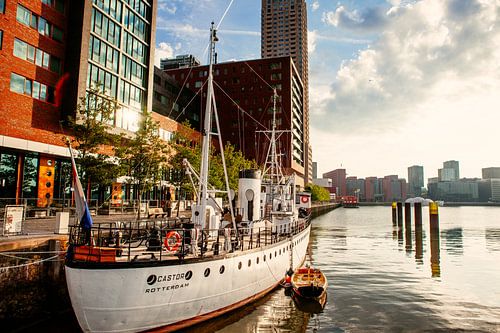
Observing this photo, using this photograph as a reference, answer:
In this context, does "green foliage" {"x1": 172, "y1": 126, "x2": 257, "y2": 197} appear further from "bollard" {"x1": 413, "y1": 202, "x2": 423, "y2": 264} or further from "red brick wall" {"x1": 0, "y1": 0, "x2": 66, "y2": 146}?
"bollard" {"x1": 413, "y1": 202, "x2": 423, "y2": 264}

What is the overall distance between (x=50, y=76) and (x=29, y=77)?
2.79 m

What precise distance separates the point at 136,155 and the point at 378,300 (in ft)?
78.6

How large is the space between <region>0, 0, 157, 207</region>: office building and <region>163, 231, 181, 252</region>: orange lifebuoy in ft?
53.5

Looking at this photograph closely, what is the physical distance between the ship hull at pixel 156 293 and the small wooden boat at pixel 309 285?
365 cm

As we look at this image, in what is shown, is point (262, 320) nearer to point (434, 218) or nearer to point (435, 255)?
point (435, 255)

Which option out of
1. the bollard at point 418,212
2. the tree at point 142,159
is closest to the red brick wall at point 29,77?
the tree at point 142,159

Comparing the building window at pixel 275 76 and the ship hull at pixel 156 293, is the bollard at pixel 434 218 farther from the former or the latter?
the building window at pixel 275 76

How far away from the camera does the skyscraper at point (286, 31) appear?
19138 cm

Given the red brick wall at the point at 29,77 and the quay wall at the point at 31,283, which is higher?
the red brick wall at the point at 29,77

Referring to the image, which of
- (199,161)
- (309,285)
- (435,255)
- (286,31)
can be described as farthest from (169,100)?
(286,31)

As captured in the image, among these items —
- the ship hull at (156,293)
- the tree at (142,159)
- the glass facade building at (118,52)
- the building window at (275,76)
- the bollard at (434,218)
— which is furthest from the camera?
the building window at (275,76)

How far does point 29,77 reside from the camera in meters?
33.3

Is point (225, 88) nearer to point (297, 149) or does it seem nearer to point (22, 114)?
point (297, 149)

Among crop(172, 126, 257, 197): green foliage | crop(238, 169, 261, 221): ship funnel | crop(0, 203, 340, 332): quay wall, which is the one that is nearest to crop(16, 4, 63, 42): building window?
crop(172, 126, 257, 197): green foliage
